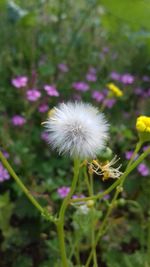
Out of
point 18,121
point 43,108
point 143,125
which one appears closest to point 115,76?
point 43,108

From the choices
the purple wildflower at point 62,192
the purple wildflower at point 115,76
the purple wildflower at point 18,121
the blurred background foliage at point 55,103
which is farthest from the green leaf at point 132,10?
the purple wildflower at point 62,192

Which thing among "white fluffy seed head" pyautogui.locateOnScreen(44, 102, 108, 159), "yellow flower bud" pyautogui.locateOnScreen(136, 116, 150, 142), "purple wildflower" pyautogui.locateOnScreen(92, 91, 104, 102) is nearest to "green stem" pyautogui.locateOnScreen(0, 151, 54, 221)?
"white fluffy seed head" pyautogui.locateOnScreen(44, 102, 108, 159)

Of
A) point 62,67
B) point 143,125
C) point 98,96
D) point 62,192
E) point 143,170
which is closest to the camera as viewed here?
point 143,125

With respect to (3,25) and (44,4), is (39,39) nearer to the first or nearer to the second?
(3,25)

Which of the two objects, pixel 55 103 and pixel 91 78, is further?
pixel 91 78

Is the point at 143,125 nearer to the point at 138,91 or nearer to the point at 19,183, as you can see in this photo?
the point at 19,183

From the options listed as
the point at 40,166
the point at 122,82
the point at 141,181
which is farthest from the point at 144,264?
the point at 122,82

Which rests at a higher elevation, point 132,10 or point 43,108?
point 132,10
